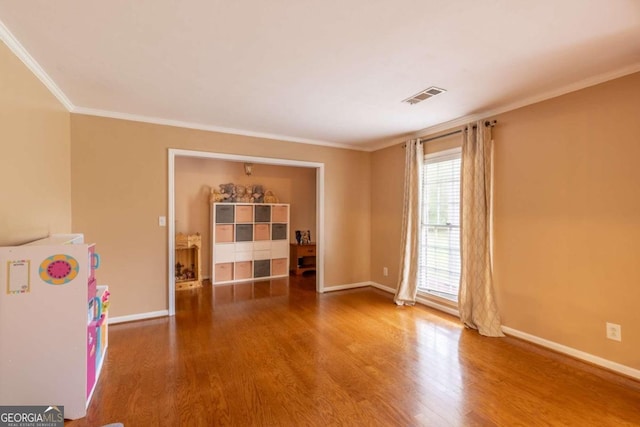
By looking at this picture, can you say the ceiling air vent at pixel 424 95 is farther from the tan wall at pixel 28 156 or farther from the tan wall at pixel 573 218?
the tan wall at pixel 28 156

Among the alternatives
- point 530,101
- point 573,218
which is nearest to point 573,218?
point 573,218

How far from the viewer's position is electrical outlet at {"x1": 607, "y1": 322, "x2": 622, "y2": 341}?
7.63ft

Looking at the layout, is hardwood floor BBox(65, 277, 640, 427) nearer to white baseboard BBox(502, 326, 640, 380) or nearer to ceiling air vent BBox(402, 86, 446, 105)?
white baseboard BBox(502, 326, 640, 380)

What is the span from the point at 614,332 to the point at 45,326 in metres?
4.20

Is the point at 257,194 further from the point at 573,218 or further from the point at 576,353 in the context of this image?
the point at 576,353

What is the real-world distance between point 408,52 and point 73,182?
11.8 feet

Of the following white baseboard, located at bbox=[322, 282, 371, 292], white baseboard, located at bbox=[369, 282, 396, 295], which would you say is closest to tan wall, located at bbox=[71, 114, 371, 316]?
white baseboard, located at bbox=[322, 282, 371, 292]

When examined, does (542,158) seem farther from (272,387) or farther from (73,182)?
(73,182)

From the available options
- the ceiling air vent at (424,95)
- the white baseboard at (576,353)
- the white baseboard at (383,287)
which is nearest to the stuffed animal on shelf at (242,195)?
the white baseboard at (383,287)

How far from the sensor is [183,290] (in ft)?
15.9

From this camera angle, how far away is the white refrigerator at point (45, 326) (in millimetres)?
1722

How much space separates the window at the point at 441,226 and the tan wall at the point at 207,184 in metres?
3.16

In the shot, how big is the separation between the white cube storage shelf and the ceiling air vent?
3.56m

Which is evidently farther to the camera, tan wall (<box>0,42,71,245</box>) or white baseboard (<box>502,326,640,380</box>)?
white baseboard (<box>502,326,640,380</box>)
